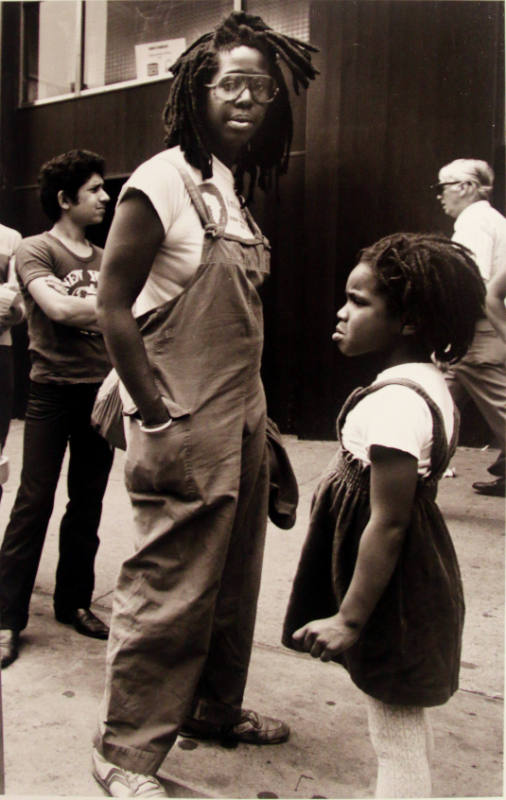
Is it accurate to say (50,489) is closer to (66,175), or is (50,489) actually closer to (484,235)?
(66,175)

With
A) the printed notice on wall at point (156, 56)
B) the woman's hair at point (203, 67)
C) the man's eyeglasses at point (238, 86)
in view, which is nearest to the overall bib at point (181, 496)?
the woman's hair at point (203, 67)

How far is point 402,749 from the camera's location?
5.98 ft

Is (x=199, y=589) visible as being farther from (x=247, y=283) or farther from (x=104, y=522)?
(x=104, y=522)

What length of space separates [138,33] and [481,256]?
5.28m

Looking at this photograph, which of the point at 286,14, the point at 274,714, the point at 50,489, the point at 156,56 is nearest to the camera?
the point at 274,714

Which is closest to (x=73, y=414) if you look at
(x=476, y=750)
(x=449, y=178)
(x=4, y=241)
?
(x=4, y=241)

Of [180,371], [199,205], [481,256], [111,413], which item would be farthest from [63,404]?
[481,256]

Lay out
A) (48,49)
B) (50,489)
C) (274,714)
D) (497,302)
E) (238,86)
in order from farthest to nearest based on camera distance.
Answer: (48,49), (497,302), (50,489), (274,714), (238,86)

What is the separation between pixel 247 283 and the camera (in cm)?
208

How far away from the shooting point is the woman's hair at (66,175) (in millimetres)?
3221

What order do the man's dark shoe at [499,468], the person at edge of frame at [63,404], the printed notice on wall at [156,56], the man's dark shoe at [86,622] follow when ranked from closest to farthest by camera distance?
the person at edge of frame at [63,404] → the man's dark shoe at [86,622] → the man's dark shoe at [499,468] → the printed notice on wall at [156,56]

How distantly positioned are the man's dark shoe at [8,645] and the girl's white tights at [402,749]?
1.58m

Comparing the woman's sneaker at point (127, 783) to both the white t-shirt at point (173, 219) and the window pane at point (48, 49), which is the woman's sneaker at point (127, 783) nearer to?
the white t-shirt at point (173, 219)

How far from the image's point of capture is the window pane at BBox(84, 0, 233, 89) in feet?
25.1
